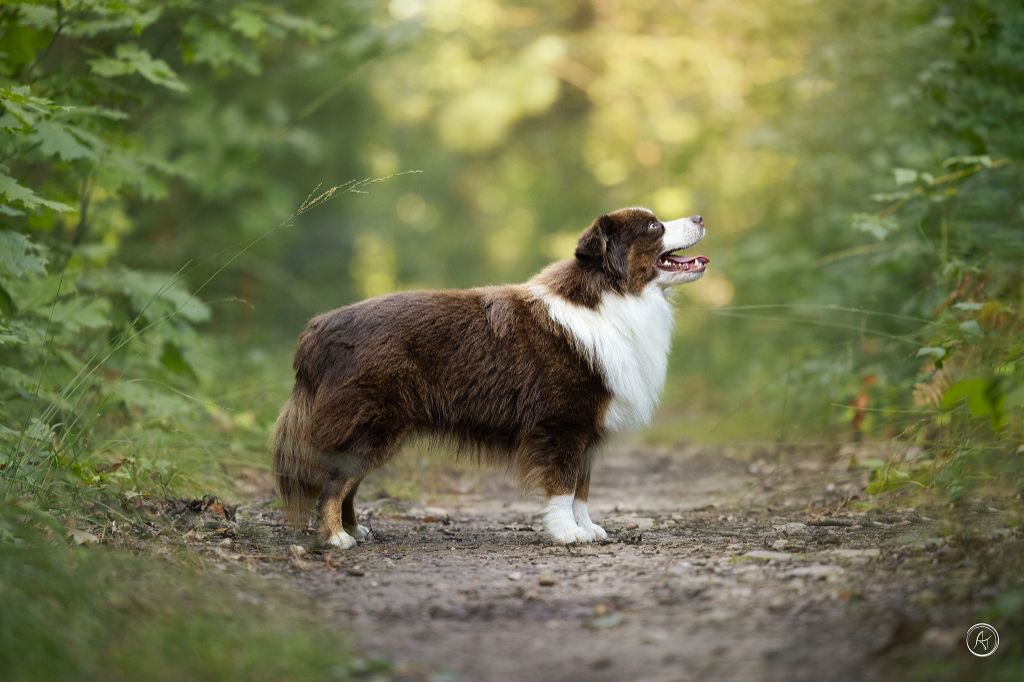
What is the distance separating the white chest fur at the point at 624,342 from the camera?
18.2ft

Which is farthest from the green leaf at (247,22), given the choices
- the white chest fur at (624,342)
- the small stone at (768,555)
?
the small stone at (768,555)

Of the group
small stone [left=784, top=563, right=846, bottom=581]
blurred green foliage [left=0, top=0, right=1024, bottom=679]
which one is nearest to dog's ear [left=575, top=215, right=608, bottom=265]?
blurred green foliage [left=0, top=0, right=1024, bottom=679]

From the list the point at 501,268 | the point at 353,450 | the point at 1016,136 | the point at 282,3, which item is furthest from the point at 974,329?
the point at 501,268

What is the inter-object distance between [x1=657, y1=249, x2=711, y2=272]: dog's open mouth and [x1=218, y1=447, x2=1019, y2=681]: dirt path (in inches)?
52.2

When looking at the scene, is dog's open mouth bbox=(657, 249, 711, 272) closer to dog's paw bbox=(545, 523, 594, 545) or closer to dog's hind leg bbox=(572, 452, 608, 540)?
dog's hind leg bbox=(572, 452, 608, 540)

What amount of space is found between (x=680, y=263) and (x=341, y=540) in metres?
2.40

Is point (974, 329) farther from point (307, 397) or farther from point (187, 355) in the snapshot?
point (187, 355)

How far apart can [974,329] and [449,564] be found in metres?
2.90

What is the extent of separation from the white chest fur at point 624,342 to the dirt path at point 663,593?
68 cm

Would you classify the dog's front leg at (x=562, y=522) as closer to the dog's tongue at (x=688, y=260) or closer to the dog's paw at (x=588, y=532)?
the dog's paw at (x=588, y=532)

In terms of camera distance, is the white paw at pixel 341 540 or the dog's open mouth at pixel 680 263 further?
the dog's open mouth at pixel 680 263

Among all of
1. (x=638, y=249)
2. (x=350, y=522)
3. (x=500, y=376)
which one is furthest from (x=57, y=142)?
(x=638, y=249)

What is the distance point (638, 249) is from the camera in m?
5.84

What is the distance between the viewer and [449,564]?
4762 millimetres
